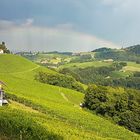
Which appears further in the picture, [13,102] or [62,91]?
[62,91]

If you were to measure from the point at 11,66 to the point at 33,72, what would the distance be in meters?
10.4

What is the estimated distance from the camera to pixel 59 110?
3280 inches

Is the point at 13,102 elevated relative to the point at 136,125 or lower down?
elevated

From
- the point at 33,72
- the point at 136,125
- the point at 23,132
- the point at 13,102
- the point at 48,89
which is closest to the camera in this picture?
the point at 23,132

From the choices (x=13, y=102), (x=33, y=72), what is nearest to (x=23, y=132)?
(x=13, y=102)

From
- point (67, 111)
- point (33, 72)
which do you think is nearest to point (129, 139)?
point (67, 111)

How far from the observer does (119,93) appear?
103500 millimetres

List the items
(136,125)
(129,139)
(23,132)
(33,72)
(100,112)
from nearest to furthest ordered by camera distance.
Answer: (23,132), (129,139), (136,125), (100,112), (33,72)

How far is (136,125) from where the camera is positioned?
93375 mm

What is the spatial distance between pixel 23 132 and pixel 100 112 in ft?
218

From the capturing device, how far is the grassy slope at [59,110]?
180 feet

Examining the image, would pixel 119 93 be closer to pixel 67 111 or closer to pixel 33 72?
pixel 67 111

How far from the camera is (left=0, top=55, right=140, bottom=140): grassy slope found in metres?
55.0

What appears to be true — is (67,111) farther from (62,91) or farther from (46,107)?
(62,91)
